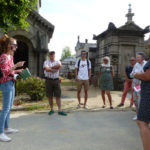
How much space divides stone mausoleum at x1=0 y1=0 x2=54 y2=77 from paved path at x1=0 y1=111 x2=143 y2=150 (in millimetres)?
7959

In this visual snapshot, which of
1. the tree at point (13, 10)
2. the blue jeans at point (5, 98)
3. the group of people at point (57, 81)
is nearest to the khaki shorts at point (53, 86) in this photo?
the group of people at point (57, 81)

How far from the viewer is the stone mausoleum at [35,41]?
1272 cm

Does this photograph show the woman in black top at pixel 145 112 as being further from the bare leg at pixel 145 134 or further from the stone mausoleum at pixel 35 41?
the stone mausoleum at pixel 35 41

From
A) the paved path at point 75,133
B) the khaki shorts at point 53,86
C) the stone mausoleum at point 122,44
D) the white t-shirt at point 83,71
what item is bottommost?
the paved path at point 75,133

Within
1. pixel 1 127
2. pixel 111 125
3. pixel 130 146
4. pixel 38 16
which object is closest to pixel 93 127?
pixel 111 125

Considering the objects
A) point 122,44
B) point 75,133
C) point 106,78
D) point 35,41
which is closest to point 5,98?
point 75,133

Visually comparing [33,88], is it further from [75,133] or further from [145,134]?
[145,134]

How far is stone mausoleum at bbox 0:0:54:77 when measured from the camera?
12719mm

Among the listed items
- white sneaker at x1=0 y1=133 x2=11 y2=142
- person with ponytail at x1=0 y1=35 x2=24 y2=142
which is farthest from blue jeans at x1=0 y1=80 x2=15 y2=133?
white sneaker at x1=0 y1=133 x2=11 y2=142

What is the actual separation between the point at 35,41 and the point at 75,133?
10094mm

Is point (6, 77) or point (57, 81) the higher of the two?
point (6, 77)

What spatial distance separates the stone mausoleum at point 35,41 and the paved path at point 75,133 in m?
7.96

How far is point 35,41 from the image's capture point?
42.1 ft

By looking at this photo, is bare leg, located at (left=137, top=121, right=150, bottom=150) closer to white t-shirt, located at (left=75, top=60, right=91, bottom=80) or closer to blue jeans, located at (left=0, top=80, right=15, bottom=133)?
blue jeans, located at (left=0, top=80, right=15, bottom=133)
